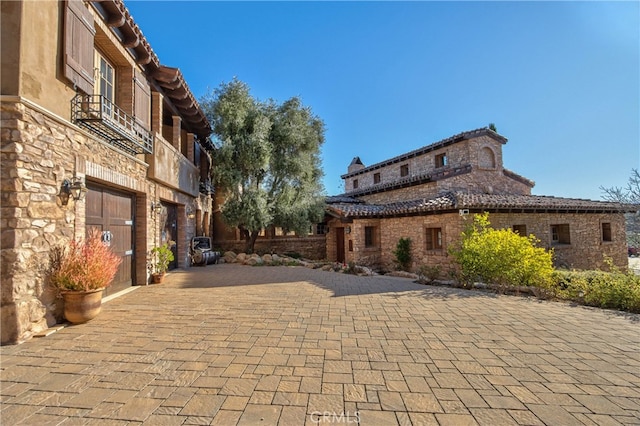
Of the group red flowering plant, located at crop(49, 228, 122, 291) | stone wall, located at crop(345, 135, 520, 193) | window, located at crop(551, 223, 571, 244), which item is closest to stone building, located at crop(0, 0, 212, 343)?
red flowering plant, located at crop(49, 228, 122, 291)

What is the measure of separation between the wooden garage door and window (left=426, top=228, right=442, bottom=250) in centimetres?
1114

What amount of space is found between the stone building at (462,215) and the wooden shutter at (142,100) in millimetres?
9119

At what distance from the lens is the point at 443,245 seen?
1177 cm

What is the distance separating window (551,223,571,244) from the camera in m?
13.4

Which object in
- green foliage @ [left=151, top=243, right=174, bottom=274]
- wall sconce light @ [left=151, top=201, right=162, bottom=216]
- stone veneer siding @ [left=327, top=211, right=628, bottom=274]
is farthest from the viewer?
stone veneer siding @ [left=327, top=211, right=628, bottom=274]

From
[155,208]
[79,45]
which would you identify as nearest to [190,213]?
[155,208]

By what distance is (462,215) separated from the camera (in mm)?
10961

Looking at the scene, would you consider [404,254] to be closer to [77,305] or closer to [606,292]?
[606,292]

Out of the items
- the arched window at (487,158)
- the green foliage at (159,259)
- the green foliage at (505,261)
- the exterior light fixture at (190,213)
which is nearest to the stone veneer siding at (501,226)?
the green foliage at (505,261)

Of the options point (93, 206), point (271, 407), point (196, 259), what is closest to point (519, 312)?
point (271, 407)

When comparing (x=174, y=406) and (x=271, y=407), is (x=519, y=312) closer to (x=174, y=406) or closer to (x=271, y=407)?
(x=271, y=407)

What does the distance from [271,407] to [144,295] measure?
5516 mm

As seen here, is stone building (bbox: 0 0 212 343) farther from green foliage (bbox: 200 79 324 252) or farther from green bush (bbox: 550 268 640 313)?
green bush (bbox: 550 268 640 313)

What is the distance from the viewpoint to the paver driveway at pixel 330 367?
96.4 inches
